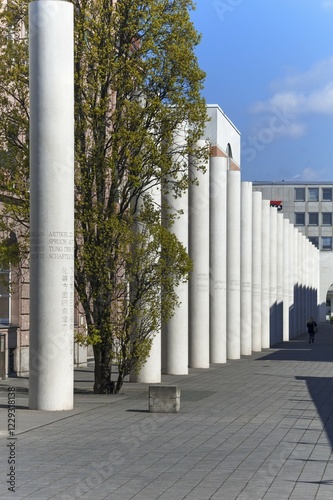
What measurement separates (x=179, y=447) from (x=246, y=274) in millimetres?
37267

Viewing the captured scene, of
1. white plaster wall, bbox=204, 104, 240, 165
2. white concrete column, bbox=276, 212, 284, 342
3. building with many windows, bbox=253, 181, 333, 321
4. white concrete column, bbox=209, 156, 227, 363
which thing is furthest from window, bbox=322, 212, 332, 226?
white concrete column, bbox=209, 156, 227, 363

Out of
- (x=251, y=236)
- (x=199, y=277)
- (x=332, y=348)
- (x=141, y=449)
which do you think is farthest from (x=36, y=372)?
(x=332, y=348)

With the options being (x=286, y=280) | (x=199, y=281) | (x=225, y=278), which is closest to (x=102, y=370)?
(x=199, y=281)

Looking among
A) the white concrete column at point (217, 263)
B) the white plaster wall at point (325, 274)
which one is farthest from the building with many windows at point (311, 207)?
the white concrete column at point (217, 263)

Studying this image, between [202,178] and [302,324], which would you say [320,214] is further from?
[202,178]

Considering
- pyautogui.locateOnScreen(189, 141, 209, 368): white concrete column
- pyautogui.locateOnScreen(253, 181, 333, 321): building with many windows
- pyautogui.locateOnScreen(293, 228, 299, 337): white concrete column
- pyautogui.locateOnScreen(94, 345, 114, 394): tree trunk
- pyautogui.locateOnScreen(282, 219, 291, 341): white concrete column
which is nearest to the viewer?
pyautogui.locateOnScreen(94, 345, 114, 394): tree trunk

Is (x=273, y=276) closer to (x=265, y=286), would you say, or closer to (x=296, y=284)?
(x=265, y=286)

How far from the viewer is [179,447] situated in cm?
1653

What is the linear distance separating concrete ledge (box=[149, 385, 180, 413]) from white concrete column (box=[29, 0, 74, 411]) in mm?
1752

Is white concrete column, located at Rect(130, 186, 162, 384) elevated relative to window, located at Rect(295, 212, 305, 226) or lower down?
lower down

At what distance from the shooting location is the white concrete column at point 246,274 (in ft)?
173

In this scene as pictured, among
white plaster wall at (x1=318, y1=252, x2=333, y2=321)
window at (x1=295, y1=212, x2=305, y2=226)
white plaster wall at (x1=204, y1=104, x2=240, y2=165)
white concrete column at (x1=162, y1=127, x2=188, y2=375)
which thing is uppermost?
window at (x1=295, y1=212, x2=305, y2=226)

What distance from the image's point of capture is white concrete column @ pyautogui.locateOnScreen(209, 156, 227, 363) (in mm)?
43875

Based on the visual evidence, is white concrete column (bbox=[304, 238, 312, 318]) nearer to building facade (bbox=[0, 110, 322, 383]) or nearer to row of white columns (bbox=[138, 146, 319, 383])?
building facade (bbox=[0, 110, 322, 383])
